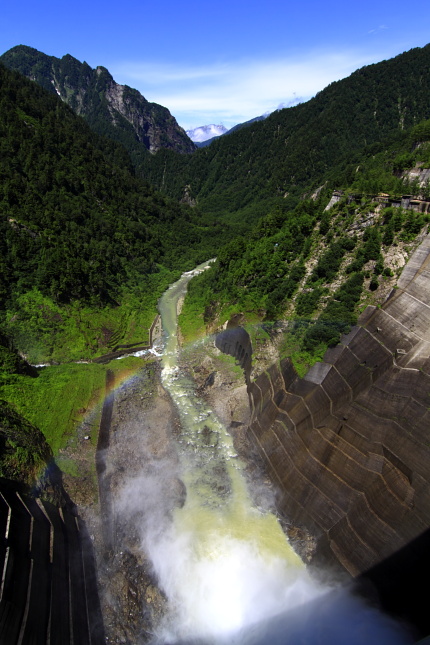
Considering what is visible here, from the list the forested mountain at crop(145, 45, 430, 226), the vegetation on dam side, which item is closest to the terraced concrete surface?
the vegetation on dam side

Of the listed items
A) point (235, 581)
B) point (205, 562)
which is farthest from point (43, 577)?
point (235, 581)

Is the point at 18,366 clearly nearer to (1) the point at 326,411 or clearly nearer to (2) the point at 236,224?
(1) the point at 326,411

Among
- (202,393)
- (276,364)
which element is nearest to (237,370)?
(202,393)

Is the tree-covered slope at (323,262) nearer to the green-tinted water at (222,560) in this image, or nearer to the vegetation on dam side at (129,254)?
the vegetation on dam side at (129,254)

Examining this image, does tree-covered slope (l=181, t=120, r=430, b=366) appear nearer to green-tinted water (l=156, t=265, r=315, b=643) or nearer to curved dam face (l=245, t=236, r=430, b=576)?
curved dam face (l=245, t=236, r=430, b=576)

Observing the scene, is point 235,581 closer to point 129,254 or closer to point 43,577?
point 43,577

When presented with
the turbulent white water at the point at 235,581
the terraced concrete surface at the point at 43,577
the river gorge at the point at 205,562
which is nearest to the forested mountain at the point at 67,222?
the river gorge at the point at 205,562
